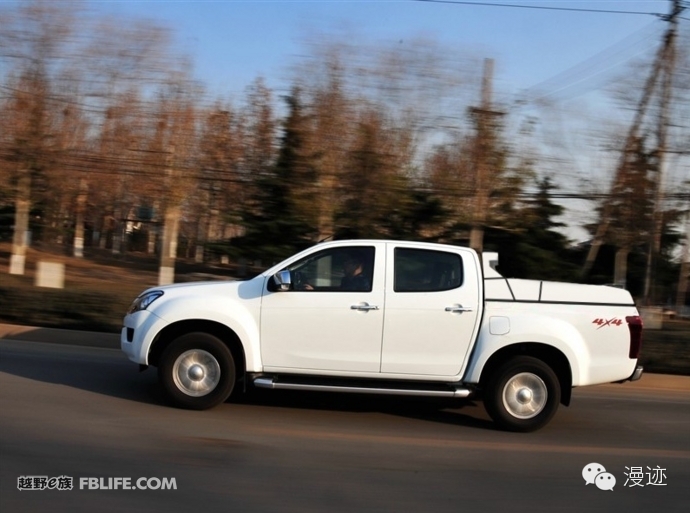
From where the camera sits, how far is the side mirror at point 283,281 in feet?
25.0

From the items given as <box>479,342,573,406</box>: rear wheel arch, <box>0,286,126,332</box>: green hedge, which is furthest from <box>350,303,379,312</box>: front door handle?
<box>0,286,126,332</box>: green hedge

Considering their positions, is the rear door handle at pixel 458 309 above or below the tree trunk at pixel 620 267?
below

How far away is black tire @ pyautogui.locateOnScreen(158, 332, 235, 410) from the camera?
302 inches

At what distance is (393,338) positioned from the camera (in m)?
7.59

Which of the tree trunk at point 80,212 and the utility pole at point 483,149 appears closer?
the utility pole at point 483,149

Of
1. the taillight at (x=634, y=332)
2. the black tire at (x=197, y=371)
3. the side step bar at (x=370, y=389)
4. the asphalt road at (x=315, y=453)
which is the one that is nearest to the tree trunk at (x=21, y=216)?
the asphalt road at (x=315, y=453)

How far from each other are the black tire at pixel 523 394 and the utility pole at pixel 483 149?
1355 cm

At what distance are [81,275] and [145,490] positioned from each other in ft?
109

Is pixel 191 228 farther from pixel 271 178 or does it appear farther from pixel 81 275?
pixel 271 178

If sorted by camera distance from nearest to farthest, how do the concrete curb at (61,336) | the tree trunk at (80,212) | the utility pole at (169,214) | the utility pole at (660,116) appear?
the concrete curb at (61,336) → the utility pole at (660,116) → the utility pole at (169,214) → the tree trunk at (80,212)

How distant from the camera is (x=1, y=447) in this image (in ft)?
20.3

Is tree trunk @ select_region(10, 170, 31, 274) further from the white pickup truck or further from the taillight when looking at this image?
the taillight

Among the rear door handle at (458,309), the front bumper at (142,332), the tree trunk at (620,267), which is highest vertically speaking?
the tree trunk at (620,267)

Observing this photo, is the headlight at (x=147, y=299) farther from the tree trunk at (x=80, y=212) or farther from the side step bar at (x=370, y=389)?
the tree trunk at (x=80, y=212)
